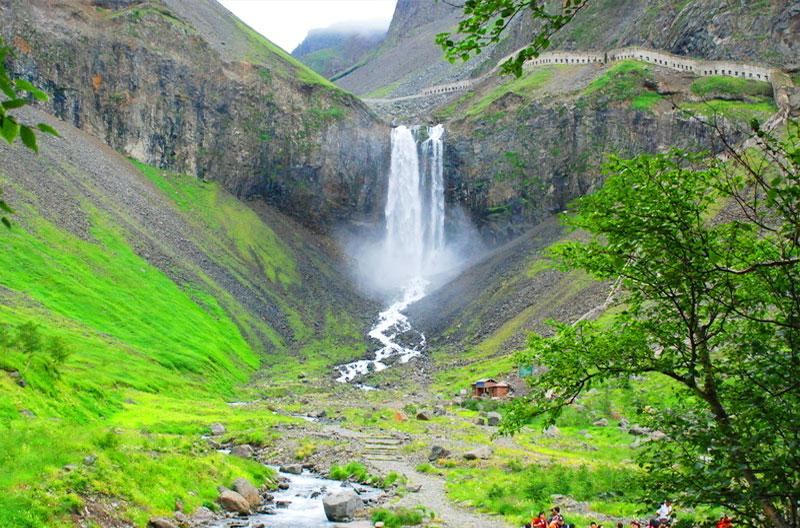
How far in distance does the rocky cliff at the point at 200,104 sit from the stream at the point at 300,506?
103 m

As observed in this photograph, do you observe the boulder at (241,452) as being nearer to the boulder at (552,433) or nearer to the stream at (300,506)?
the stream at (300,506)

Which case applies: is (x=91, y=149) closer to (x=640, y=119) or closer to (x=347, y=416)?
(x=347, y=416)

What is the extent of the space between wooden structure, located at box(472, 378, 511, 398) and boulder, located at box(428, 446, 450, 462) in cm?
2546

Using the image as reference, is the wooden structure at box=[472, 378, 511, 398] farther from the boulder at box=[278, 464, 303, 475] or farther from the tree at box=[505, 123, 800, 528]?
the tree at box=[505, 123, 800, 528]

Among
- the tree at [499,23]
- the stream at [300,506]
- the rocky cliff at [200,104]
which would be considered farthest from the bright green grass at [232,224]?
the tree at [499,23]

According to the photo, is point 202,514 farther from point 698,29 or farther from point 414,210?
point 698,29

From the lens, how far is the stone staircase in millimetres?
35906

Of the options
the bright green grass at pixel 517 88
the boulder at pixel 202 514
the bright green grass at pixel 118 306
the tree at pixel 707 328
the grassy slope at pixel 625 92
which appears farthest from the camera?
the bright green grass at pixel 517 88

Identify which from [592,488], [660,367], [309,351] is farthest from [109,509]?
[309,351]

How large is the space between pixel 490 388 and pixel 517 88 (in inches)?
3501

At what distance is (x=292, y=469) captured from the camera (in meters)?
32.1

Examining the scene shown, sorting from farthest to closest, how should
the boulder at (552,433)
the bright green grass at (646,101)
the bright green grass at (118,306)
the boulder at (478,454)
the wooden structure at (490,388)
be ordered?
the bright green grass at (646,101) → the wooden structure at (490,388) → the bright green grass at (118,306) → the boulder at (552,433) → the boulder at (478,454)

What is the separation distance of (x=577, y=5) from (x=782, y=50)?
135m

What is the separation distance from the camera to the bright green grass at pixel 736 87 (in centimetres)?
10881
